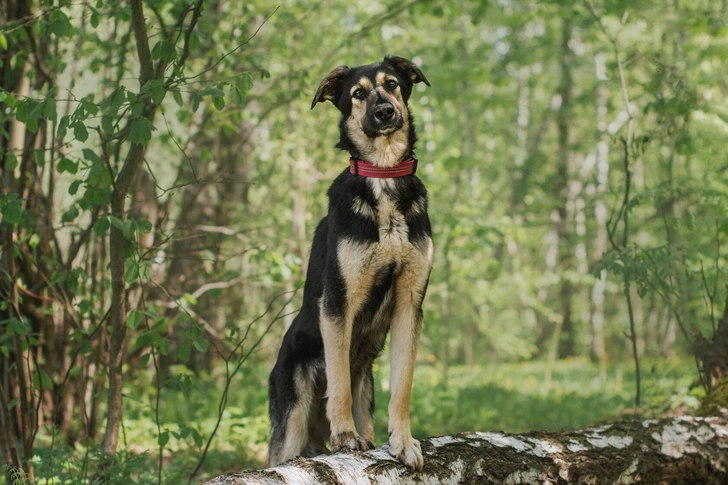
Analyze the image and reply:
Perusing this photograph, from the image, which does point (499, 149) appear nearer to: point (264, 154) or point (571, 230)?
point (571, 230)

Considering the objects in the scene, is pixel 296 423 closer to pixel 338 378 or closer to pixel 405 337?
pixel 338 378

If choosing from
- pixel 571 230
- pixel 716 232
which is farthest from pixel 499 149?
pixel 716 232

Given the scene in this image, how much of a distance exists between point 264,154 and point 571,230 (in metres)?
15.7

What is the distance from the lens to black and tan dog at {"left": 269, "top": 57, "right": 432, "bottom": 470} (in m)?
3.78

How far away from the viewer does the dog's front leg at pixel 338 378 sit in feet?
12.4

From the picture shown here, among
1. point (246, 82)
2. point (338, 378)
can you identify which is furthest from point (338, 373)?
point (246, 82)

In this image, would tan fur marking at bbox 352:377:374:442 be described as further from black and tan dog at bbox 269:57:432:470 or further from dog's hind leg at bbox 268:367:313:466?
dog's hind leg at bbox 268:367:313:466

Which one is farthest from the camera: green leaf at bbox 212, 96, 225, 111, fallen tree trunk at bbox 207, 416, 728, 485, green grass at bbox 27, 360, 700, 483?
green grass at bbox 27, 360, 700, 483

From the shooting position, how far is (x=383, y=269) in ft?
12.5

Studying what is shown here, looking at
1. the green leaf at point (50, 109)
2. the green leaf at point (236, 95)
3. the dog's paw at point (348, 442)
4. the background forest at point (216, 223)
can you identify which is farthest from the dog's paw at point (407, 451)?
the green leaf at point (50, 109)

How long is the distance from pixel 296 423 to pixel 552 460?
1.53m

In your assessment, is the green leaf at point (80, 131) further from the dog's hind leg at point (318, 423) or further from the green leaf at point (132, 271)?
the dog's hind leg at point (318, 423)

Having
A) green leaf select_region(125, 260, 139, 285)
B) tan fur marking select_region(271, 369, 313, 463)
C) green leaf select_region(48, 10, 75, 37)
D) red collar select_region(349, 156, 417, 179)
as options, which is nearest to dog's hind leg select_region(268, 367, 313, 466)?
tan fur marking select_region(271, 369, 313, 463)

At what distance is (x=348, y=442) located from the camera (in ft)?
12.3
